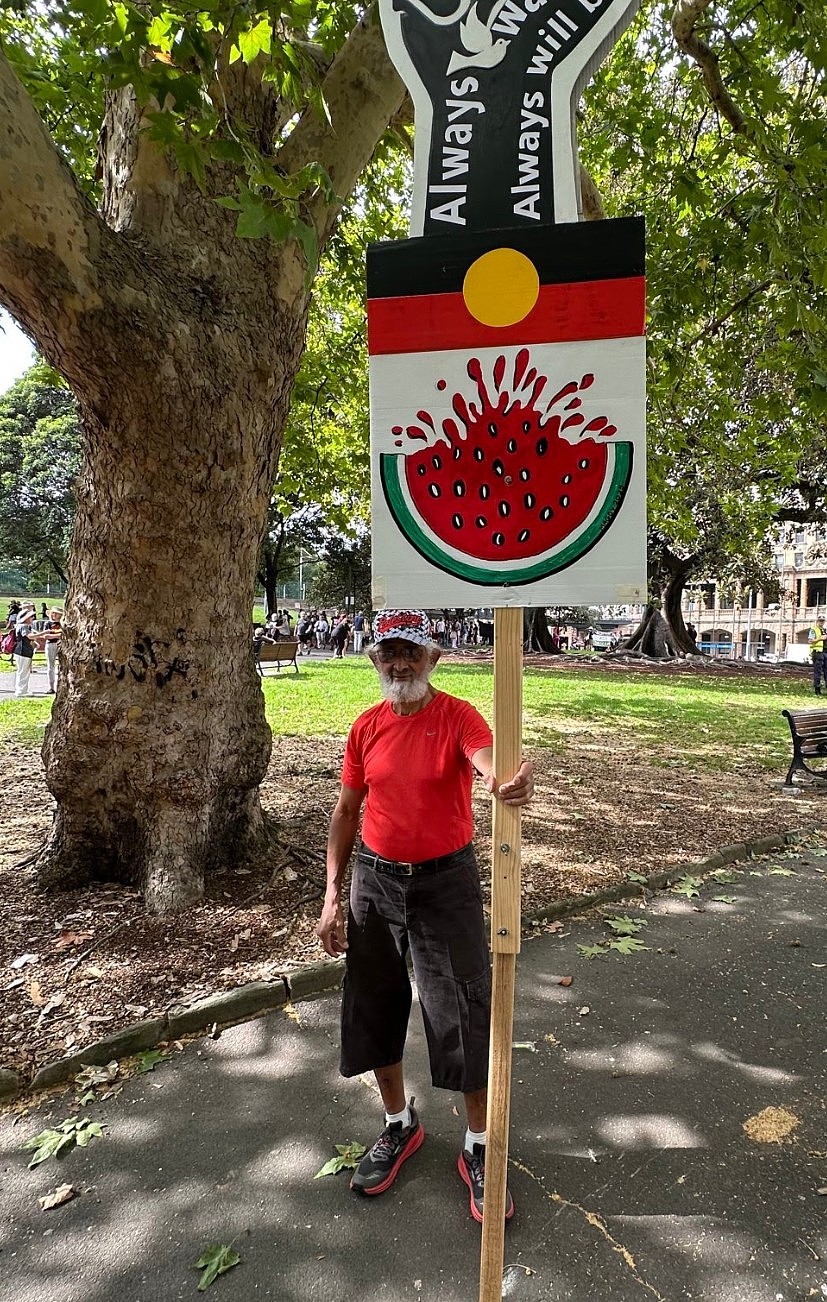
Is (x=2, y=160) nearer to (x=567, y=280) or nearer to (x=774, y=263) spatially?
(x=567, y=280)

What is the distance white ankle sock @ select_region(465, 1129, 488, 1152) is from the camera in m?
2.69

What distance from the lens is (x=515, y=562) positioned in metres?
2.19

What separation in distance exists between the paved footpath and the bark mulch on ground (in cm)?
45

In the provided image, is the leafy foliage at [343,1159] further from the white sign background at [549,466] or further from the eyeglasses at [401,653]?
the white sign background at [549,466]

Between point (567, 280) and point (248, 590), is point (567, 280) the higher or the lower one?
the higher one

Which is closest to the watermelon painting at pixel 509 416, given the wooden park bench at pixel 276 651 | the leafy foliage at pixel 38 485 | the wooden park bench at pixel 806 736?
the wooden park bench at pixel 806 736

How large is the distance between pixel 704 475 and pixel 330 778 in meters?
18.4

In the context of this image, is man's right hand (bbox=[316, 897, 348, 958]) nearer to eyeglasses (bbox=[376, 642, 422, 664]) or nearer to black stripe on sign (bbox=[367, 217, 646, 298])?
eyeglasses (bbox=[376, 642, 422, 664])

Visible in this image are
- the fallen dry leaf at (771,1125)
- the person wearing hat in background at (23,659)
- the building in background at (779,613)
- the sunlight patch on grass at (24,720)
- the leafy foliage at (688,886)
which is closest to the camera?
the fallen dry leaf at (771,1125)

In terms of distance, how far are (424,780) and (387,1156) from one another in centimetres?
138

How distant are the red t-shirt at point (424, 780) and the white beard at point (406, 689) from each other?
0.06 m

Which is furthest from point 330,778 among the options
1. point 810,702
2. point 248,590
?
point 810,702

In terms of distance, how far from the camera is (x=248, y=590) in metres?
5.02

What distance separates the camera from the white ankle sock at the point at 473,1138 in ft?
8.82
